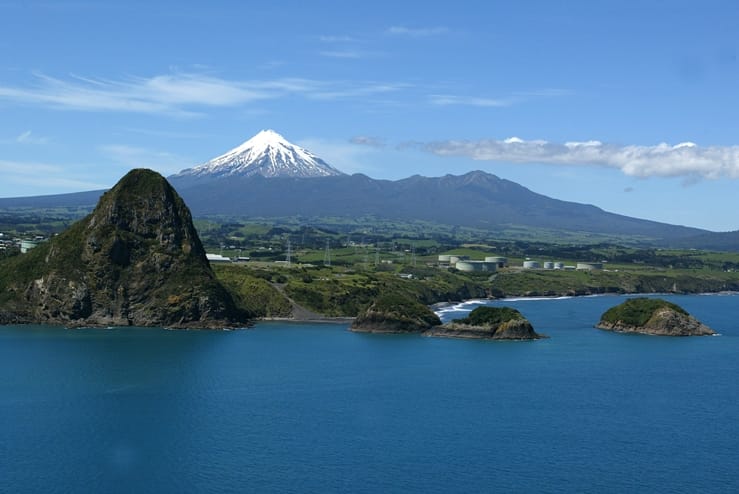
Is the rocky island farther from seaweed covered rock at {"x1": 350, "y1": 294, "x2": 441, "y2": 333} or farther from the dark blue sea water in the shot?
seaweed covered rock at {"x1": 350, "y1": 294, "x2": 441, "y2": 333}

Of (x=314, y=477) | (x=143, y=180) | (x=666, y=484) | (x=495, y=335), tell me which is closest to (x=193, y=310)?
(x=143, y=180)

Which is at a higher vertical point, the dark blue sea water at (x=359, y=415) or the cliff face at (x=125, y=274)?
the cliff face at (x=125, y=274)

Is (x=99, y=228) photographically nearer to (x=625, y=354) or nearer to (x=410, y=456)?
(x=625, y=354)

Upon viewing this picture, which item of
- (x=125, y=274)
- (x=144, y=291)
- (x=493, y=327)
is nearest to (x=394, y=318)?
(x=493, y=327)

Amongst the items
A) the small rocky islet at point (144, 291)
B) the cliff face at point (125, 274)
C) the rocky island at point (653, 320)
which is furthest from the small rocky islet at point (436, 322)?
the cliff face at point (125, 274)

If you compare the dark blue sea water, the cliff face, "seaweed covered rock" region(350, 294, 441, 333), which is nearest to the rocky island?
the dark blue sea water

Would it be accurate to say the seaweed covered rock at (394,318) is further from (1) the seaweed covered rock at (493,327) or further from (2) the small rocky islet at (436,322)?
(1) the seaweed covered rock at (493,327)
